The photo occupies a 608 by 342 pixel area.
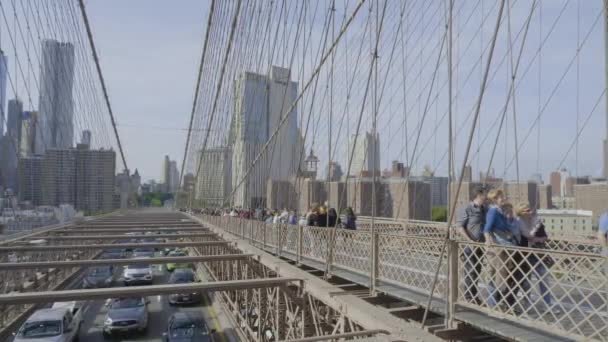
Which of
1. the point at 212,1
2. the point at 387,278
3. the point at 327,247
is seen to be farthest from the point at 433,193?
the point at 212,1

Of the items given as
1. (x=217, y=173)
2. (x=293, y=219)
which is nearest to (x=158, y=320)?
(x=293, y=219)

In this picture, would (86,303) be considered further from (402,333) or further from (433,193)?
(402,333)

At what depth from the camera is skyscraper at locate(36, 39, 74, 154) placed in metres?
21.7

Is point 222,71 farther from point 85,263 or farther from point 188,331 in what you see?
point 85,263

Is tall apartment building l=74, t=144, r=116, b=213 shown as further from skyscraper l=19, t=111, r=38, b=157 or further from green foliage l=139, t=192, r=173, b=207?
green foliage l=139, t=192, r=173, b=207

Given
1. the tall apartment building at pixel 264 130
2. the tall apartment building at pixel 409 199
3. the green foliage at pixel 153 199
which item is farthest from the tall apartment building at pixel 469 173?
the green foliage at pixel 153 199

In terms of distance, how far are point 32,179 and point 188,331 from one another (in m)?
11.0

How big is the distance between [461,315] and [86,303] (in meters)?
24.0

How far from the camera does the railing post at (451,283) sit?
4.55m

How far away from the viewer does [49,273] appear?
64.5 feet

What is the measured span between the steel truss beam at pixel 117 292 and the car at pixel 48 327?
8132 millimetres

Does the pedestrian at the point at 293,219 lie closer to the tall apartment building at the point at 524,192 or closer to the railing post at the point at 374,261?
the tall apartment building at the point at 524,192

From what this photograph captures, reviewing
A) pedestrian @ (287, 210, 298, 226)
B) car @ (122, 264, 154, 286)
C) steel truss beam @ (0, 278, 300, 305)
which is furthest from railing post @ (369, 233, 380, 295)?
car @ (122, 264, 154, 286)

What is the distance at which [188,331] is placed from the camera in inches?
564
